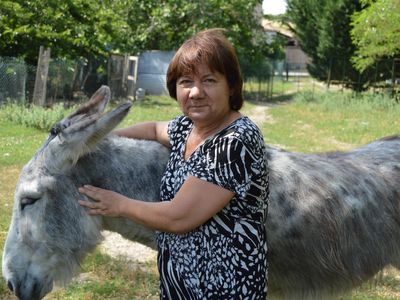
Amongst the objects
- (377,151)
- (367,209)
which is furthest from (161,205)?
(377,151)

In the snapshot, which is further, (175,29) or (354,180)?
(175,29)

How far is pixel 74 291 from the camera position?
445 centimetres

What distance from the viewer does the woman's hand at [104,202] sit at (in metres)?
2.19

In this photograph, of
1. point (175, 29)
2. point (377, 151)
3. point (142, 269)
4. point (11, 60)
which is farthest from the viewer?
point (175, 29)

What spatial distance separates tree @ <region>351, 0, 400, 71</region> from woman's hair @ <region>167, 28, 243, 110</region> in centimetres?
1814

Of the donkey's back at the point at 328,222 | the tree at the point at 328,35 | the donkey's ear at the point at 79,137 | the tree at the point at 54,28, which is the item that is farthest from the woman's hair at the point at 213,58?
the tree at the point at 328,35

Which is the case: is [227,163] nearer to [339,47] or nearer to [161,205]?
[161,205]

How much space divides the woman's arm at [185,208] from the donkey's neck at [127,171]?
52 centimetres

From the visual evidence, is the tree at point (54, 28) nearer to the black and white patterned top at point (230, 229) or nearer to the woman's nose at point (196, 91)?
the woman's nose at point (196, 91)

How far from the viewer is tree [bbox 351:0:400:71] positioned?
746 inches

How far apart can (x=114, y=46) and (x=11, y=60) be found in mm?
7477

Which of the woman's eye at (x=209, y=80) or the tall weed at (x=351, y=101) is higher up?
the tall weed at (x=351, y=101)

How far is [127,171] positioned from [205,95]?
787 millimetres

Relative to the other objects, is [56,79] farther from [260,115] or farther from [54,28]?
[260,115]
